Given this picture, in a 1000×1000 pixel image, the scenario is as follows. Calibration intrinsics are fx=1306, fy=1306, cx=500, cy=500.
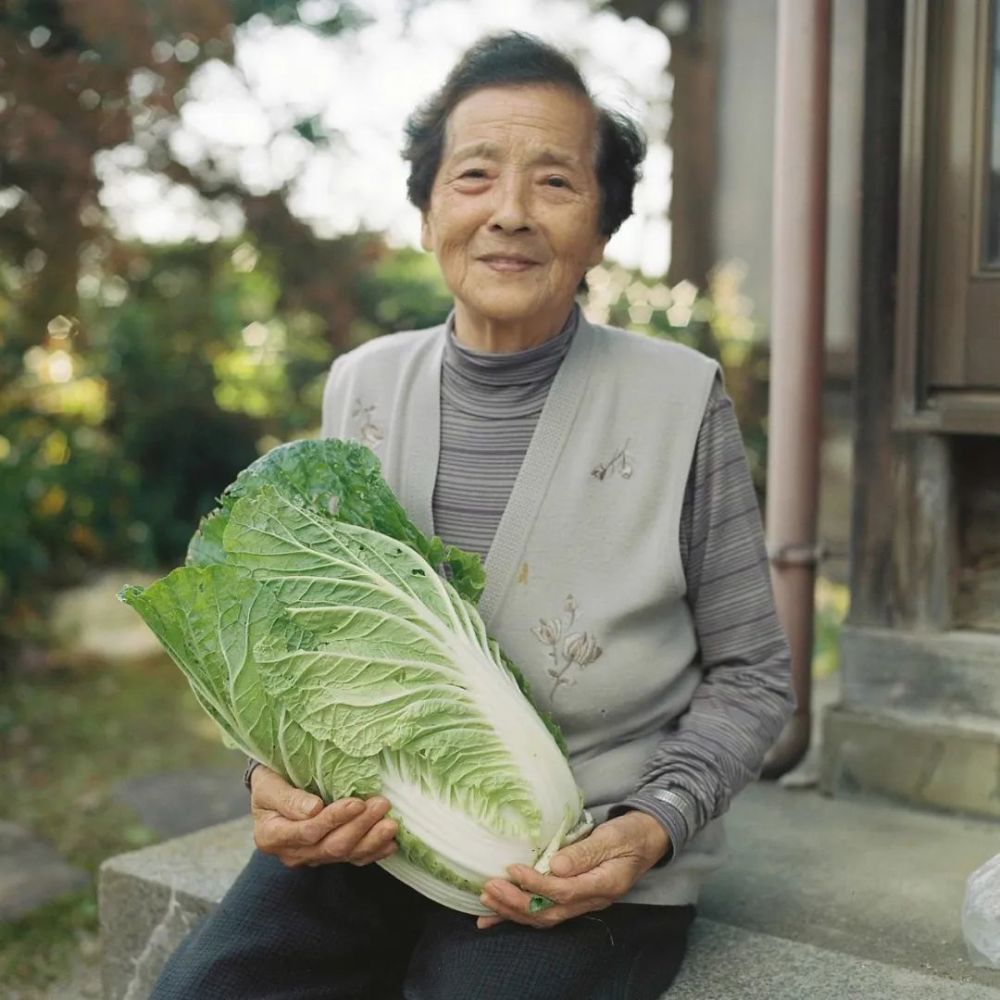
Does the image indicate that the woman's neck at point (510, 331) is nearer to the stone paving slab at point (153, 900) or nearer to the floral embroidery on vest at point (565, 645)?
the floral embroidery on vest at point (565, 645)

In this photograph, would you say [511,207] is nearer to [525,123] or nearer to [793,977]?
[525,123]

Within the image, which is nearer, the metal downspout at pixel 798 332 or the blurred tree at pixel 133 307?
the metal downspout at pixel 798 332

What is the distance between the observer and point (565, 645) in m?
2.20

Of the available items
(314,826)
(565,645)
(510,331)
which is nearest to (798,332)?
(510,331)

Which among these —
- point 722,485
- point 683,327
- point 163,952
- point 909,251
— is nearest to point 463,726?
point 722,485

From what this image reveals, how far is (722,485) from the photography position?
224 cm

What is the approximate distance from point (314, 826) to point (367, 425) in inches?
32.9

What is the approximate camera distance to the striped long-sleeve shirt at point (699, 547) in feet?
6.89

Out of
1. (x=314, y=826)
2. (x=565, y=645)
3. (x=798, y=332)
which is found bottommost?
(x=314, y=826)

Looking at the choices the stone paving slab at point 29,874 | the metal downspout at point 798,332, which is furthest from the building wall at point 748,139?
the stone paving slab at point 29,874

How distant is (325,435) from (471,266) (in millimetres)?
497

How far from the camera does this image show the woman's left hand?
1885 mm

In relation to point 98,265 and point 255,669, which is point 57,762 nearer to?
point 98,265

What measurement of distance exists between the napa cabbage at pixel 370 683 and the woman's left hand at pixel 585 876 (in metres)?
0.03
